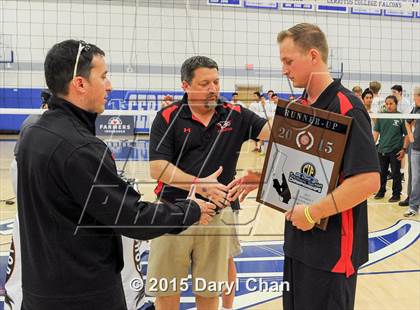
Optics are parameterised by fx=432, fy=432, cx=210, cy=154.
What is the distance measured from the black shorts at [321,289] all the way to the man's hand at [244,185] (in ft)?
1.83

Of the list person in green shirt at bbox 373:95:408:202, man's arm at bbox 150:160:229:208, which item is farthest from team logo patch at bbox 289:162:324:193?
person in green shirt at bbox 373:95:408:202

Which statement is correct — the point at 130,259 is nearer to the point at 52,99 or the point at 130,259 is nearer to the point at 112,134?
the point at 52,99

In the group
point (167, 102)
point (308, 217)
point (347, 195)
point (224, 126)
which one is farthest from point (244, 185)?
point (167, 102)

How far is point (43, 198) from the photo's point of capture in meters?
1.64

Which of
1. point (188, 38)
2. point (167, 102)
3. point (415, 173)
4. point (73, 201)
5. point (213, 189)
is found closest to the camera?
point (73, 201)

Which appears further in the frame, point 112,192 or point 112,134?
point 112,134

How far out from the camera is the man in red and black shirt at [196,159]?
2.69m

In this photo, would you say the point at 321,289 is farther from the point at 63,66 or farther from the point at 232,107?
the point at 63,66

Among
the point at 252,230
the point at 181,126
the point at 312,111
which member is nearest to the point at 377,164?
the point at 312,111

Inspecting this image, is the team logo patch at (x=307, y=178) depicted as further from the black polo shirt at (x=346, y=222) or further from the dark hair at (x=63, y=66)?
the dark hair at (x=63, y=66)

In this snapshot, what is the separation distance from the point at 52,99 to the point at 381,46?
14527 mm

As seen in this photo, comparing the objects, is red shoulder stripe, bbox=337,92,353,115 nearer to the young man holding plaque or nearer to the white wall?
the young man holding plaque

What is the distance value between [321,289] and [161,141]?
4.29 ft

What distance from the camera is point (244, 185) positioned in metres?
2.58
